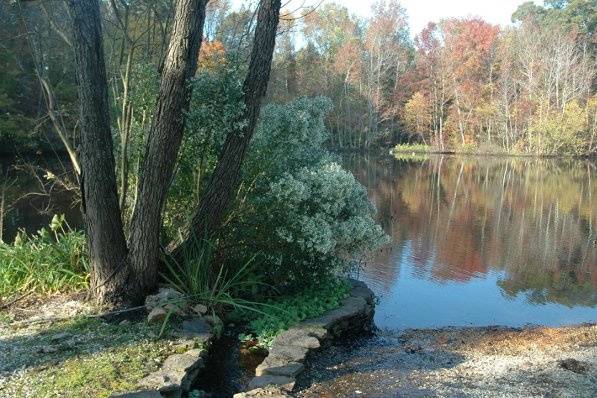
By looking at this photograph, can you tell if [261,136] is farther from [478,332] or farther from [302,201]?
[478,332]

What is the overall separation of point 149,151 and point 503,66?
38.1 m

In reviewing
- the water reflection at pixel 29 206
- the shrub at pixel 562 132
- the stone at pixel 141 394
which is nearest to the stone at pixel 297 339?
the stone at pixel 141 394

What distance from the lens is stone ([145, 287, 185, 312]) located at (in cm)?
480

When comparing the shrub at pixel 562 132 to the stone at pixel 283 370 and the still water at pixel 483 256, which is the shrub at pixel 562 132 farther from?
the stone at pixel 283 370

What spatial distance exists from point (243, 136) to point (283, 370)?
2.29m

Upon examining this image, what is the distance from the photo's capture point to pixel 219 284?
5.57 metres

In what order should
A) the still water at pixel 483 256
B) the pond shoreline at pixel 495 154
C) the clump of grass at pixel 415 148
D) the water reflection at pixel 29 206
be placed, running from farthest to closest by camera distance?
the clump of grass at pixel 415 148 → the pond shoreline at pixel 495 154 → the water reflection at pixel 29 206 → the still water at pixel 483 256

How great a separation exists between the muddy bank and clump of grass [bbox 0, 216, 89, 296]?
2.67 meters

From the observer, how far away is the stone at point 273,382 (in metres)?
3.77

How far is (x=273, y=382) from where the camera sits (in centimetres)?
383

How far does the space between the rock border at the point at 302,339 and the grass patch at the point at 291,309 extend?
9 cm

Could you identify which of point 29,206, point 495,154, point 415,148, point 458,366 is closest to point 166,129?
point 458,366

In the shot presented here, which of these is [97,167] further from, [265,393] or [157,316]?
[265,393]

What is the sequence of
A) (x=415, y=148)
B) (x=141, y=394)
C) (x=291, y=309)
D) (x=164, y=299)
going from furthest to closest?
(x=415, y=148), (x=291, y=309), (x=164, y=299), (x=141, y=394)
